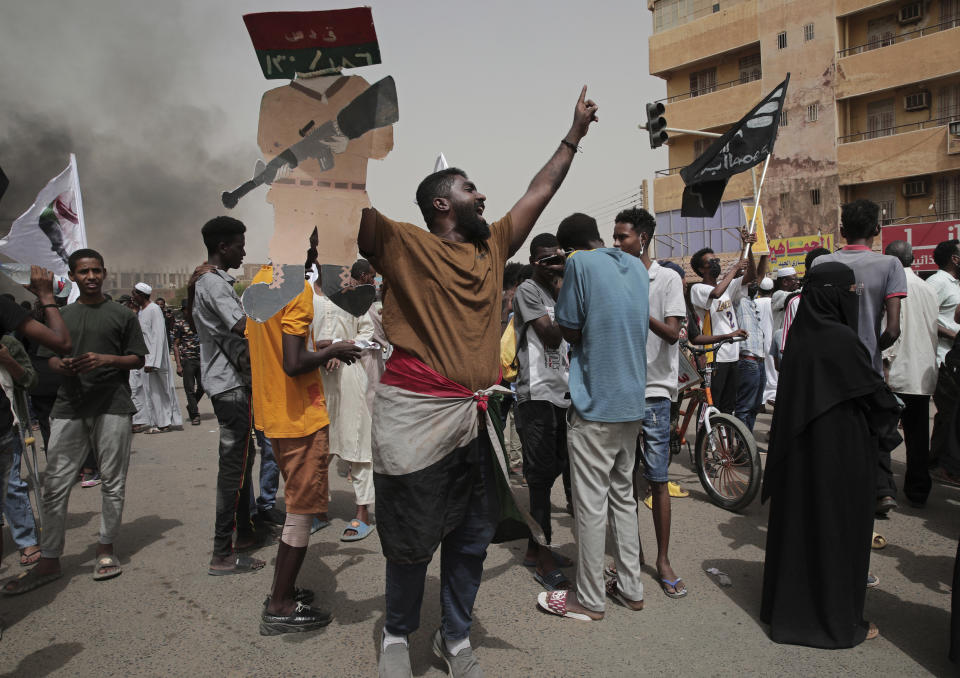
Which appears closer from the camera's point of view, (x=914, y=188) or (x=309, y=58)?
(x=309, y=58)

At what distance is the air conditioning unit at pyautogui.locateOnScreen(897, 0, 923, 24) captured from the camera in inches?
980

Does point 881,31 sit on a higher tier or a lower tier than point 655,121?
higher

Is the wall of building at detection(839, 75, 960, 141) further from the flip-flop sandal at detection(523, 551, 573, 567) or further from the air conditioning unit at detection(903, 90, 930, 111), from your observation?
the flip-flop sandal at detection(523, 551, 573, 567)

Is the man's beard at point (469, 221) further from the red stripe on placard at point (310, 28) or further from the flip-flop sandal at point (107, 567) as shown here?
the flip-flop sandal at point (107, 567)

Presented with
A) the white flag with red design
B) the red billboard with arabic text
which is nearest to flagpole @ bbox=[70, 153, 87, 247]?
the white flag with red design

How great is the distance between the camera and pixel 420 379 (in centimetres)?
258

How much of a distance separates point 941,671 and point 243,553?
4.03m

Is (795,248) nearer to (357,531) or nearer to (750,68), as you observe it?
(750,68)

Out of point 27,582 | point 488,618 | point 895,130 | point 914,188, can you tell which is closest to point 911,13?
point 895,130

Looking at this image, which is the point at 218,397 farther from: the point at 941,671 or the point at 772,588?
the point at 941,671

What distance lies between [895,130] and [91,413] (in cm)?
3004

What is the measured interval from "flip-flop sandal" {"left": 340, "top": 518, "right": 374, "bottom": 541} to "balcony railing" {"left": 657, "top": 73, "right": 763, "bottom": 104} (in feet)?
95.6

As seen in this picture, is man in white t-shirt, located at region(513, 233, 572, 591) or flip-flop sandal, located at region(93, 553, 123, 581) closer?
man in white t-shirt, located at region(513, 233, 572, 591)

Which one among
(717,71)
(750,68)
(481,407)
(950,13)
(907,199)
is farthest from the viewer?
(717,71)
